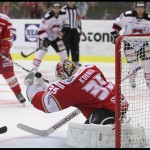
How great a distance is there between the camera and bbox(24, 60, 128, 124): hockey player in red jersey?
3768mm

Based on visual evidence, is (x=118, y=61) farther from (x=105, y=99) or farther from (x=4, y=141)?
(x=4, y=141)

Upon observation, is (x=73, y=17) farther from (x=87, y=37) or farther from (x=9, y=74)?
(x=9, y=74)

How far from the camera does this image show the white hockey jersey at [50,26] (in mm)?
8227

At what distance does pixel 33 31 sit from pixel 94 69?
6.71 meters

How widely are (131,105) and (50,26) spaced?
4.42 metres

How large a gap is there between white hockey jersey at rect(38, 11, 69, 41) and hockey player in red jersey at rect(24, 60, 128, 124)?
436 centimetres

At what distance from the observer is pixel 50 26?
8.33 metres

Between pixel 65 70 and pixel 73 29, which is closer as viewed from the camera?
pixel 65 70

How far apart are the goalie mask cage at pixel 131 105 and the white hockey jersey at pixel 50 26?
13.2 ft

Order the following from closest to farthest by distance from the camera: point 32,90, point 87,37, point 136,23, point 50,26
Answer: point 32,90 < point 136,23 < point 50,26 < point 87,37

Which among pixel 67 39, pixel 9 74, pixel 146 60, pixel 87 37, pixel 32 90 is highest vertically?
pixel 146 60

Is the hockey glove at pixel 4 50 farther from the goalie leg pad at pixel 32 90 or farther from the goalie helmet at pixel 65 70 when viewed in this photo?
the goalie helmet at pixel 65 70

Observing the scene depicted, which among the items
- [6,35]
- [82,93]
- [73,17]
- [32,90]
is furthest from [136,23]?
[82,93]

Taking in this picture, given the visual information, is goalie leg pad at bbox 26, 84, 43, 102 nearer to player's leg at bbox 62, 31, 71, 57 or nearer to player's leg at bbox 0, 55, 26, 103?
player's leg at bbox 0, 55, 26, 103
